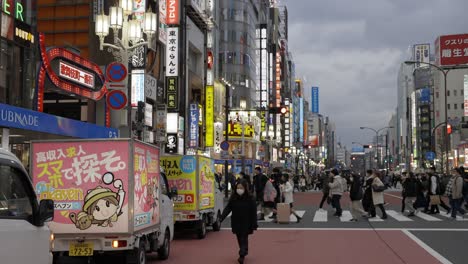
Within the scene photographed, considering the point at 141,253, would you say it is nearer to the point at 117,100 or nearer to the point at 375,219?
the point at 117,100

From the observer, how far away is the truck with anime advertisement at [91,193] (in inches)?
399

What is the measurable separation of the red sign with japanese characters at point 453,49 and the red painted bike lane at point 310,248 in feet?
293

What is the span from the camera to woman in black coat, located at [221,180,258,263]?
1206 cm

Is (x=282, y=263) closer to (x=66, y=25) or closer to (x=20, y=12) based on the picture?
(x=20, y=12)

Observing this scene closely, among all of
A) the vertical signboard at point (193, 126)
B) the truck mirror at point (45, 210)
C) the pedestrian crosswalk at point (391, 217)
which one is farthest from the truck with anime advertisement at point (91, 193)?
the vertical signboard at point (193, 126)

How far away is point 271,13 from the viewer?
372 feet

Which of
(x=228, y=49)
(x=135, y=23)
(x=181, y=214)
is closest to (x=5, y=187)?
(x=181, y=214)

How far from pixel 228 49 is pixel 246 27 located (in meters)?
3.95

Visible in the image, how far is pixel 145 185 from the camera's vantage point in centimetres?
1110

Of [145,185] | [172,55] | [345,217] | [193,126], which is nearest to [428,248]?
[145,185]

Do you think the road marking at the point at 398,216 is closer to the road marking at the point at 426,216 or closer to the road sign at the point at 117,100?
the road marking at the point at 426,216

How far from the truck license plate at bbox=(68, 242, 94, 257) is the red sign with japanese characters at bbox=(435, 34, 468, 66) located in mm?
98827

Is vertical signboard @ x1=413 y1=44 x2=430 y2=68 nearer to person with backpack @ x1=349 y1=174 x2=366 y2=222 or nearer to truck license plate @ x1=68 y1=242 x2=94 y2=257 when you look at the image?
person with backpack @ x1=349 y1=174 x2=366 y2=222

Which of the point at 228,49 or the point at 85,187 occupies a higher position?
the point at 228,49
